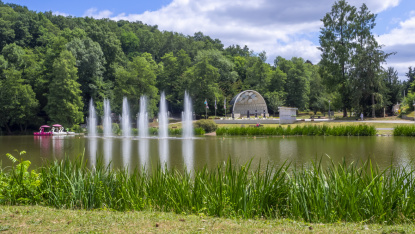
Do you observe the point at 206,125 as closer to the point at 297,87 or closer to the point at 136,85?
the point at 136,85

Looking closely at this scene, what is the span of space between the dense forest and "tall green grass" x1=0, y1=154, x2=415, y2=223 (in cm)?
4529

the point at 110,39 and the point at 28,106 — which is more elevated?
the point at 110,39

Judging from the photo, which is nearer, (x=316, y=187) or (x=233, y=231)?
(x=233, y=231)

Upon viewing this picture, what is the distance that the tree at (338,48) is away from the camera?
50906 mm

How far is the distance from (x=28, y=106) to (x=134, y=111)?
15.6m

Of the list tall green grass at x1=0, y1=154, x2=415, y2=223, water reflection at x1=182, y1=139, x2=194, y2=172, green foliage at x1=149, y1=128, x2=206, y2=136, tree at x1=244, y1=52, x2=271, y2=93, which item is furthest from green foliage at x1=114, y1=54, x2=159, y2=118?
tall green grass at x1=0, y1=154, x2=415, y2=223

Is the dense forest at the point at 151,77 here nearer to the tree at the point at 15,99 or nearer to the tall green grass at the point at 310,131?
the tree at the point at 15,99

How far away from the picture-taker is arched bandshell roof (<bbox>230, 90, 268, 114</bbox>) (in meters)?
65.2

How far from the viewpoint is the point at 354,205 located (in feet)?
19.7

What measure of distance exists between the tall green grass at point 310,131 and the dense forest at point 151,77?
14.7m

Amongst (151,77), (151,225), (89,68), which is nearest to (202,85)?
(151,77)

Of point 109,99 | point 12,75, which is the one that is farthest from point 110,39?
point 12,75

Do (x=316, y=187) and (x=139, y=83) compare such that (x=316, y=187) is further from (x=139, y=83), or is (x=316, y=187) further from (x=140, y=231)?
(x=139, y=83)

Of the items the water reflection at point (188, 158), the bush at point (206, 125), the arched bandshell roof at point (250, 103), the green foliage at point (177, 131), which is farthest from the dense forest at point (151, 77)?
the water reflection at point (188, 158)
